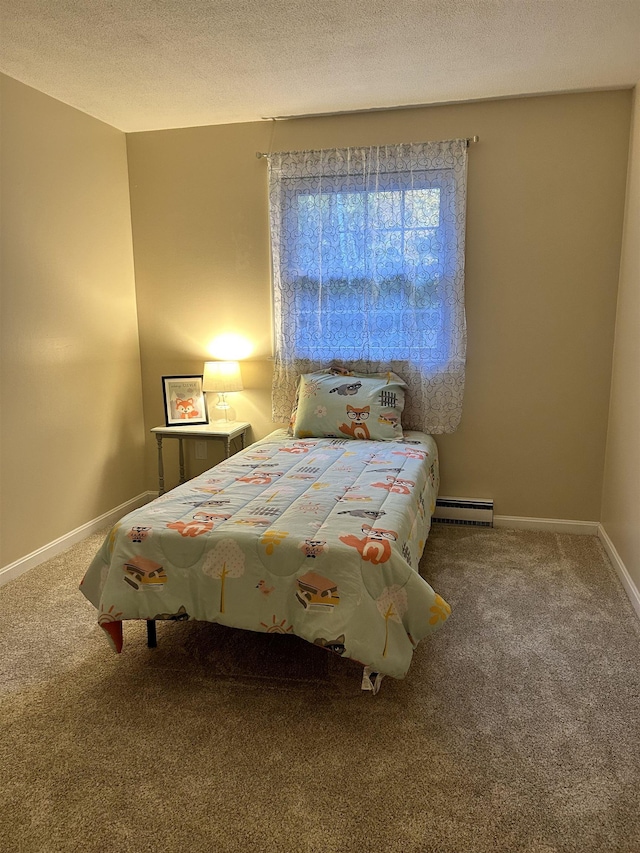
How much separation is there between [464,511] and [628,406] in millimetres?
1163

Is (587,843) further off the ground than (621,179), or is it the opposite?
(621,179)

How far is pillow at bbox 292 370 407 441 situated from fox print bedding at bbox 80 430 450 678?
3.05 feet

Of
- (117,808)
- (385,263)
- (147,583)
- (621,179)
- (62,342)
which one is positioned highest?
(621,179)

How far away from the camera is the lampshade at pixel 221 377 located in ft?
12.7

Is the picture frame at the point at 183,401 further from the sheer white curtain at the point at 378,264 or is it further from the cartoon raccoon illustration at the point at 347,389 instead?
the cartoon raccoon illustration at the point at 347,389

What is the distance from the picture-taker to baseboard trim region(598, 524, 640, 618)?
9.05 feet

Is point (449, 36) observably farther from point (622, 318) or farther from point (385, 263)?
point (622, 318)

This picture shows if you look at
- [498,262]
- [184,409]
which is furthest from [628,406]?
[184,409]

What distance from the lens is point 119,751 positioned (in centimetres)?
188

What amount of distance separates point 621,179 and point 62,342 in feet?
10.7

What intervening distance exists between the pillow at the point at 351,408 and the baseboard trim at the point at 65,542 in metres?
1.34

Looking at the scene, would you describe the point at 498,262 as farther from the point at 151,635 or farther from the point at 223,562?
the point at 151,635

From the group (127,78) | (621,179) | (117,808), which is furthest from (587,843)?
(127,78)

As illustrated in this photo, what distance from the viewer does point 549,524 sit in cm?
372
